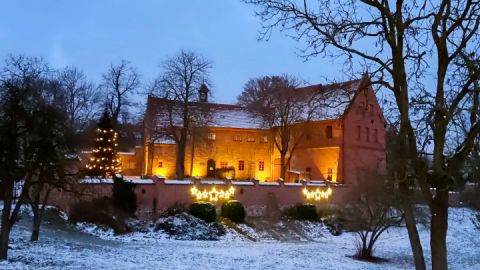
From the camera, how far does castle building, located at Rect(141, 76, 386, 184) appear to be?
172ft

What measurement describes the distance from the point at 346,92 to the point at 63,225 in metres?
23.9

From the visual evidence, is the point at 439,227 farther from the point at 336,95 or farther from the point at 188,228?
the point at 188,228

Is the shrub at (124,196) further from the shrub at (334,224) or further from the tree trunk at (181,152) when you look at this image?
the tree trunk at (181,152)

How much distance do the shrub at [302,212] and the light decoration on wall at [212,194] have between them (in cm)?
432

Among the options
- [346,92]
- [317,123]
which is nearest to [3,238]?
[346,92]

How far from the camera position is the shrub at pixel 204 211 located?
34031 millimetres

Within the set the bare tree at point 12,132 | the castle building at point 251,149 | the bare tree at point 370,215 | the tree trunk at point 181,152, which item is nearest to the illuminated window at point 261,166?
the castle building at point 251,149

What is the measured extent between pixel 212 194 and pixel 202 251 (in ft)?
50.1

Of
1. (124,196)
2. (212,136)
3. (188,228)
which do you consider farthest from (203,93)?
(188,228)

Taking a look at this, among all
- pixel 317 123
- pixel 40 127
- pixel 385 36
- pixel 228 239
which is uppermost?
pixel 317 123

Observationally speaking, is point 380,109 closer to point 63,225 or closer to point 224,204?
point 63,225

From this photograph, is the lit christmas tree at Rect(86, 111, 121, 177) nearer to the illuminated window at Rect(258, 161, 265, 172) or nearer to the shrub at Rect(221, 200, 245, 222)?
the shrub at Rect(221, 200, 245, 222)

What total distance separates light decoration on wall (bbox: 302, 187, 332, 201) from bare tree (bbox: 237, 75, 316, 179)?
7904mm

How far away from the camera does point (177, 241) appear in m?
29.4
